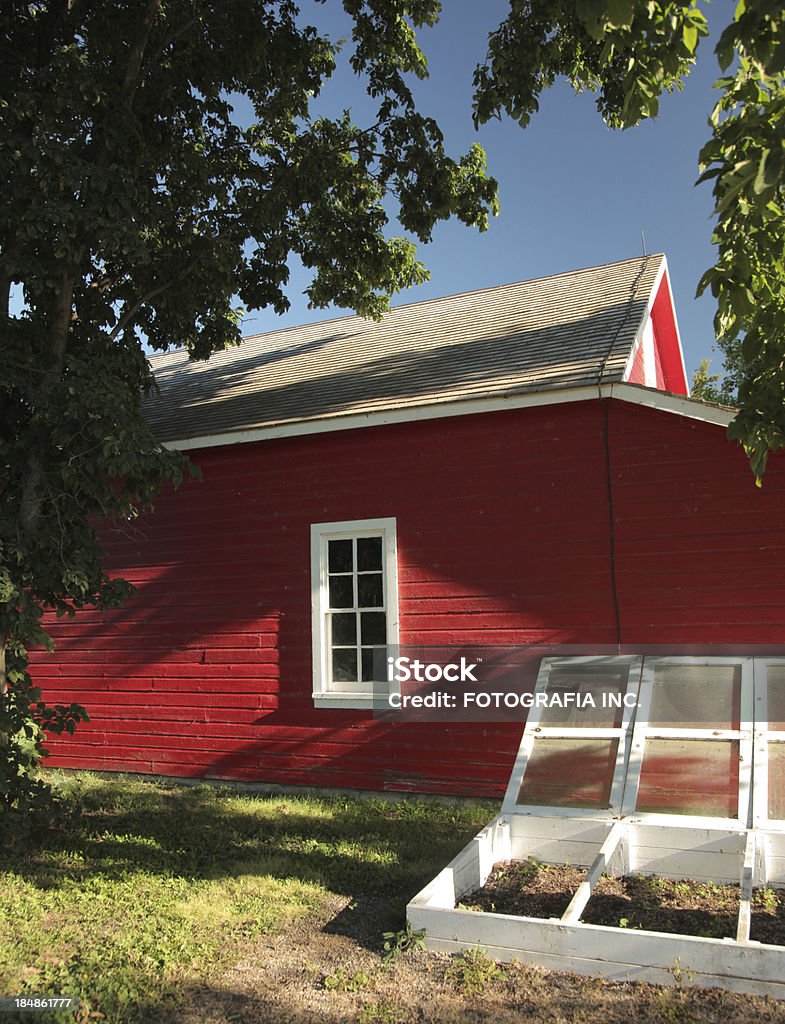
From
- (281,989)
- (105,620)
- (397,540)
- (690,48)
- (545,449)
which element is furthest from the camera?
(105,620)

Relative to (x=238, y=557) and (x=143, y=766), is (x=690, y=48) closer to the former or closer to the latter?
(x=238, y=557)

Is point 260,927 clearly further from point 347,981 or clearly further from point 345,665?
point 345,665

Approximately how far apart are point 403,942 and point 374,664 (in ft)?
11.6

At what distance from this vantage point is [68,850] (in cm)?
585

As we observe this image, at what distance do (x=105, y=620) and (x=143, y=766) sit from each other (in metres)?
1.62

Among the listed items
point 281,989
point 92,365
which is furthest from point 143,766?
point 281,989

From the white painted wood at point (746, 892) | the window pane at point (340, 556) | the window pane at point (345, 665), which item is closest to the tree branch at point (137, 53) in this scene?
the window pane at point (340, 556)

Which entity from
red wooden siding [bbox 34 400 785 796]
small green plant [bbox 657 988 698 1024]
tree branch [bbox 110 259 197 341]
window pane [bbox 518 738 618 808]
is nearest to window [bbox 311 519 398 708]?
red wooden siding [bbox 34 400 785 796]

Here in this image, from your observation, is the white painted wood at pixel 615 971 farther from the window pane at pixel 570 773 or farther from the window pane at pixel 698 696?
the window pane at pixel 698 696

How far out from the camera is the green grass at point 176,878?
13.0 ft

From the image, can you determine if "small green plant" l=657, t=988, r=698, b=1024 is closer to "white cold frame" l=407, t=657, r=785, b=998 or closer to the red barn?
"white cold frame" l=407, t=657, r=785, b=998

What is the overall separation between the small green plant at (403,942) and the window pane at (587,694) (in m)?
2.03

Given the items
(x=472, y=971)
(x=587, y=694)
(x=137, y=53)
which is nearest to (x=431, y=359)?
(x=137, y=53)

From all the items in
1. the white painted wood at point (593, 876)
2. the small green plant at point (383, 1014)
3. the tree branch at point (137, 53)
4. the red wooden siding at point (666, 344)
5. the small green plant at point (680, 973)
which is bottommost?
the small green plant at point (383, 1014)
